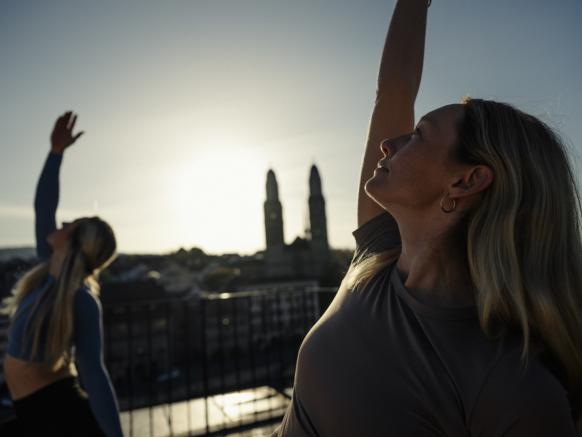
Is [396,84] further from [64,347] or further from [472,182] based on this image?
[64,347]

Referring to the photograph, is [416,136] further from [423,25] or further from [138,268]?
[138,268]

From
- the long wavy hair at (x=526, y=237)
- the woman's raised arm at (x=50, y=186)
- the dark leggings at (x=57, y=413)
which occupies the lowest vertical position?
the dark leggings at (x=57, y=413)

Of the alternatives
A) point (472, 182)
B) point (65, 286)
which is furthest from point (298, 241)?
point (472, 182)

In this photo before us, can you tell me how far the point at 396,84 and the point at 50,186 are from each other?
226 cm

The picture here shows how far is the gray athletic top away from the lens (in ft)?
2.40

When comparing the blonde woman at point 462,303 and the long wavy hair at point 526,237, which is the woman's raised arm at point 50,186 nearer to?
the blonde woman at point 462,303

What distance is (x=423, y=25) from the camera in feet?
5.13

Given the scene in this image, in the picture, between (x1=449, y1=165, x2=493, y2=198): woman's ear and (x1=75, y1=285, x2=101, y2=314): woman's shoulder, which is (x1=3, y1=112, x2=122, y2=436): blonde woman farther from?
(x1=449, y1=165, x2=493, y2=198): woman's ear

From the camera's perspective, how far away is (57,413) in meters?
1.94

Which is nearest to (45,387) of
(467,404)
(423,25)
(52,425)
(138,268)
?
(52,425)

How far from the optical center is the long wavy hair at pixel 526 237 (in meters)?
0.86

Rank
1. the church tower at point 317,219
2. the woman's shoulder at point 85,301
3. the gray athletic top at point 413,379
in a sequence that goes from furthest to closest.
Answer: the church tower at point 317,219 < the woman's shoulder at point 85,301 < the gray athletic top at point 413,379

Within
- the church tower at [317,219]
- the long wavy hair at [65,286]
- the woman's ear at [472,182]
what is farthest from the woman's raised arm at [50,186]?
the church tower at [317,219]

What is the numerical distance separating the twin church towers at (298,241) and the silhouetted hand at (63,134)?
7698 centimetres
